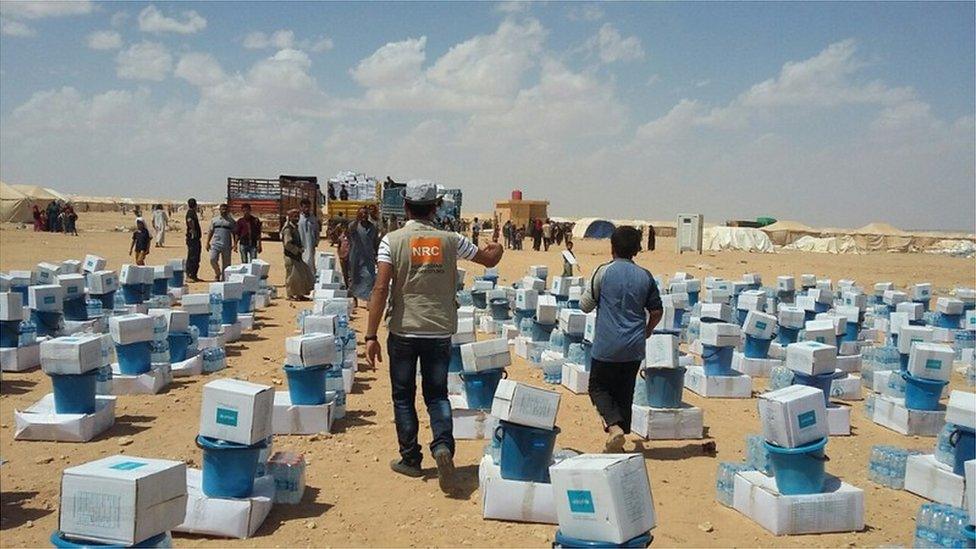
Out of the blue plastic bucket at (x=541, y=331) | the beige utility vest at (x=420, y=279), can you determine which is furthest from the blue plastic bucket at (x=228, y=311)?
the beige utility vest at (x=420, y=279)

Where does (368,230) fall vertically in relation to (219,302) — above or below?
above

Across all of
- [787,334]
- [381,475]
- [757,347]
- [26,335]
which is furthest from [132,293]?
[787,334]

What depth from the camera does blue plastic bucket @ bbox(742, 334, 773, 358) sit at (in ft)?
29.6

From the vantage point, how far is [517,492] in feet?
14.7

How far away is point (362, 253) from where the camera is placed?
11.6 m

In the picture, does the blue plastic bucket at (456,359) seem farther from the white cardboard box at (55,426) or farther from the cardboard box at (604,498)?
the cardboard box at (604,498)

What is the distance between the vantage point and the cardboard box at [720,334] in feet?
24.8

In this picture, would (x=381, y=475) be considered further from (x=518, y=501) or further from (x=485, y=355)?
(x=485, y=355)

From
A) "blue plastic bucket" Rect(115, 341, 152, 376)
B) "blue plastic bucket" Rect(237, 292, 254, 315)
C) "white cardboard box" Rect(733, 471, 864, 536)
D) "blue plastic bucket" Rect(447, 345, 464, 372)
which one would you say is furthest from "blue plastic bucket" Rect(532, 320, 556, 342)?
"white cardboard box" Rect(733, 471, 864, 536)

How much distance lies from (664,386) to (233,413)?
11.9ft

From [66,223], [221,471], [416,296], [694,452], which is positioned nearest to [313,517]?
[221,471]

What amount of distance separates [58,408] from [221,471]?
7.88 feet

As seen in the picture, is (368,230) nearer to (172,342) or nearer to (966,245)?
(172,342)

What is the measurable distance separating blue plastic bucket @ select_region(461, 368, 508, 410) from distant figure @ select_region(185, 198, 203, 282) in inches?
370
